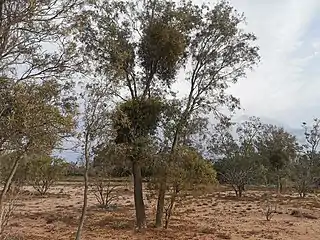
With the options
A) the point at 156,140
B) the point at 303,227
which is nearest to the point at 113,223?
the point at 156,140

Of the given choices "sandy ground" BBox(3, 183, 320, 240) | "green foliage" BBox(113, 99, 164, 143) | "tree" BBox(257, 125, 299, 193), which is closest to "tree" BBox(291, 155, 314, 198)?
"tree" BBox(257, 125, 299, 193)

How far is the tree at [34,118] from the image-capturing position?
7.49 meters

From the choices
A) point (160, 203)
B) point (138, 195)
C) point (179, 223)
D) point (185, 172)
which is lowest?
point (179, 223)

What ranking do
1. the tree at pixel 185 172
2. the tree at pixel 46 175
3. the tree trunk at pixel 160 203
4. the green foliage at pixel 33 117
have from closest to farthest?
the green foliage at pixel 33 117 < the tree at pixel 185 172 < the tree trunk at pixel 160 203 < the tree at pixel 46 175

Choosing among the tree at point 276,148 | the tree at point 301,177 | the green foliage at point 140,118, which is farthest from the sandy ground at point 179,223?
the tree at point 276,148

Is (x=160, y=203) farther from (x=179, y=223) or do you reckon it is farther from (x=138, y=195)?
(x=179, y=223)

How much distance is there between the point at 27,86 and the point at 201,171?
35.0 ft

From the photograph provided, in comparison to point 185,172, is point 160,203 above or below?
below

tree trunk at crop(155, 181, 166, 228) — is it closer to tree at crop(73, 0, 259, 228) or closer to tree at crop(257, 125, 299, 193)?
tree at crop(73, 0, 259, 228)

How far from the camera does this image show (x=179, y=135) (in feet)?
60.7

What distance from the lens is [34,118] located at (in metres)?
7.67

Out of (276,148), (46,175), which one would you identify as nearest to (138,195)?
(46,175)

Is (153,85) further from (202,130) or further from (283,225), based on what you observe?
(283,225)

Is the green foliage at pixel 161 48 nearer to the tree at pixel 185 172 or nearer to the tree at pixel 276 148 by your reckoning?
the tree at pixel 185 172
